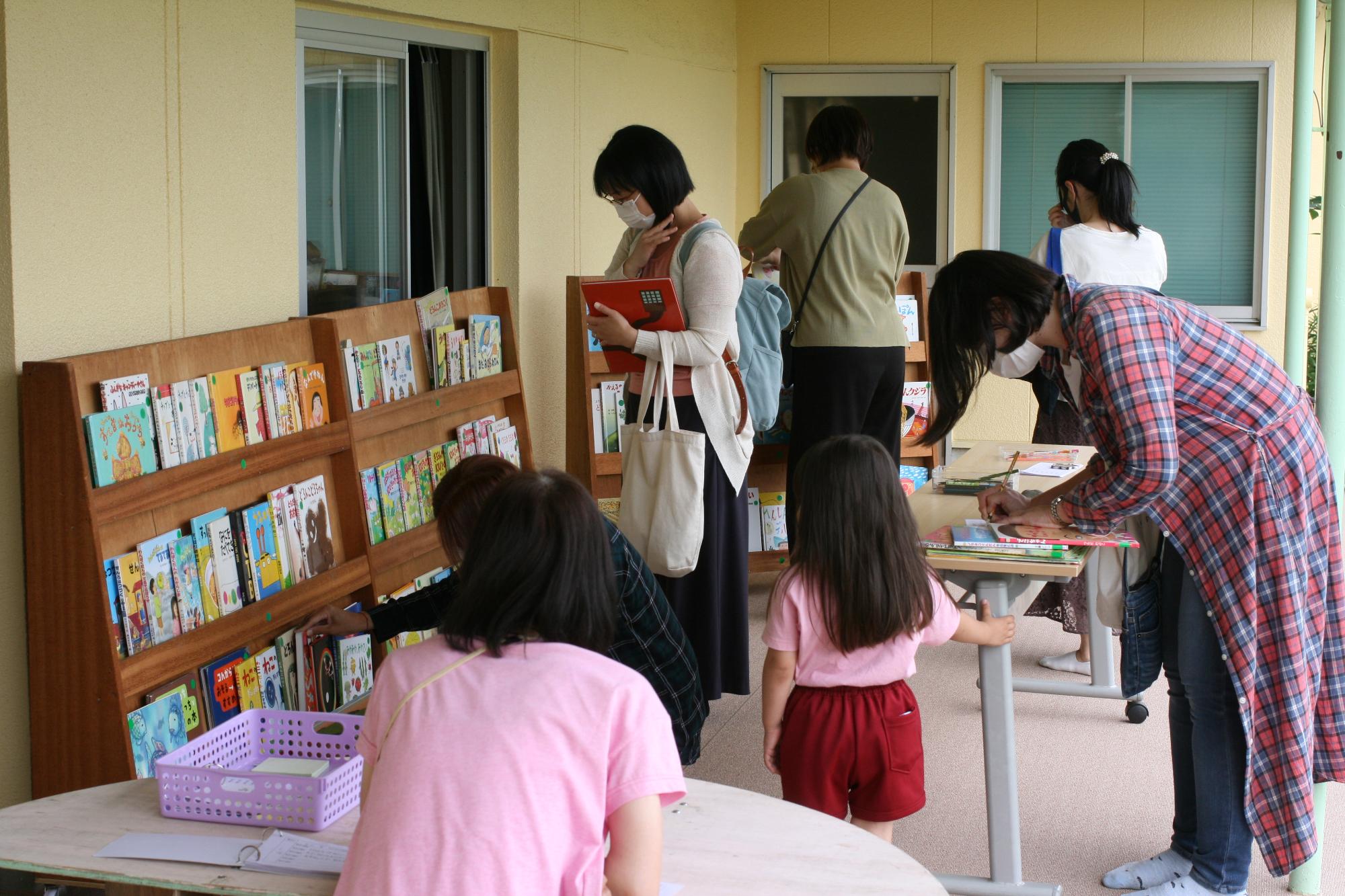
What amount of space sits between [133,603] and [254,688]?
16.4 inches

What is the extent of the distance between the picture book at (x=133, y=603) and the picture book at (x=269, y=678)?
337mm

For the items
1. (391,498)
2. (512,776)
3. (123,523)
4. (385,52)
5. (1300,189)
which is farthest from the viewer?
(1300,189)

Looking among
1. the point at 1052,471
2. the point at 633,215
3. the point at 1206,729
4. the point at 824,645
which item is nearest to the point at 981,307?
the point at 824,645

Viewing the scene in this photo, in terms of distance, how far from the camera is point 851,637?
8.21 ft

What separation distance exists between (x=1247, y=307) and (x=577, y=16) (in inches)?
162

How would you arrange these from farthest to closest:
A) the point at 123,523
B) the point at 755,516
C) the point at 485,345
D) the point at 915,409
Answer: the point at 915,409 → the point at 755,516 → the point at 485,345 → the point at 123,523

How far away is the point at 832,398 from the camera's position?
4457 millimetres

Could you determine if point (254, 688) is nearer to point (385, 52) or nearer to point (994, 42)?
point (385, 52)

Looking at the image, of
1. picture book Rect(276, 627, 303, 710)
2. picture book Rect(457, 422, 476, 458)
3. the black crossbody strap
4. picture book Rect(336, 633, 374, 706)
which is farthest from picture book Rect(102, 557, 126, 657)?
the black crossbody strap

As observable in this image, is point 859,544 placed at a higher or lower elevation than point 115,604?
higher

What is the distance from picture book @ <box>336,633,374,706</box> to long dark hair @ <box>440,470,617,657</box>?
1910mm

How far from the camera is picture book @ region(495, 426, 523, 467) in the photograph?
14.5 feet

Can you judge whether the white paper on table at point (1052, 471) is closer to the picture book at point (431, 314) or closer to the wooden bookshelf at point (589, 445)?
the wooden bookshelf at point (589, 445)

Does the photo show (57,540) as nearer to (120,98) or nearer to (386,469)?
(120,98)
